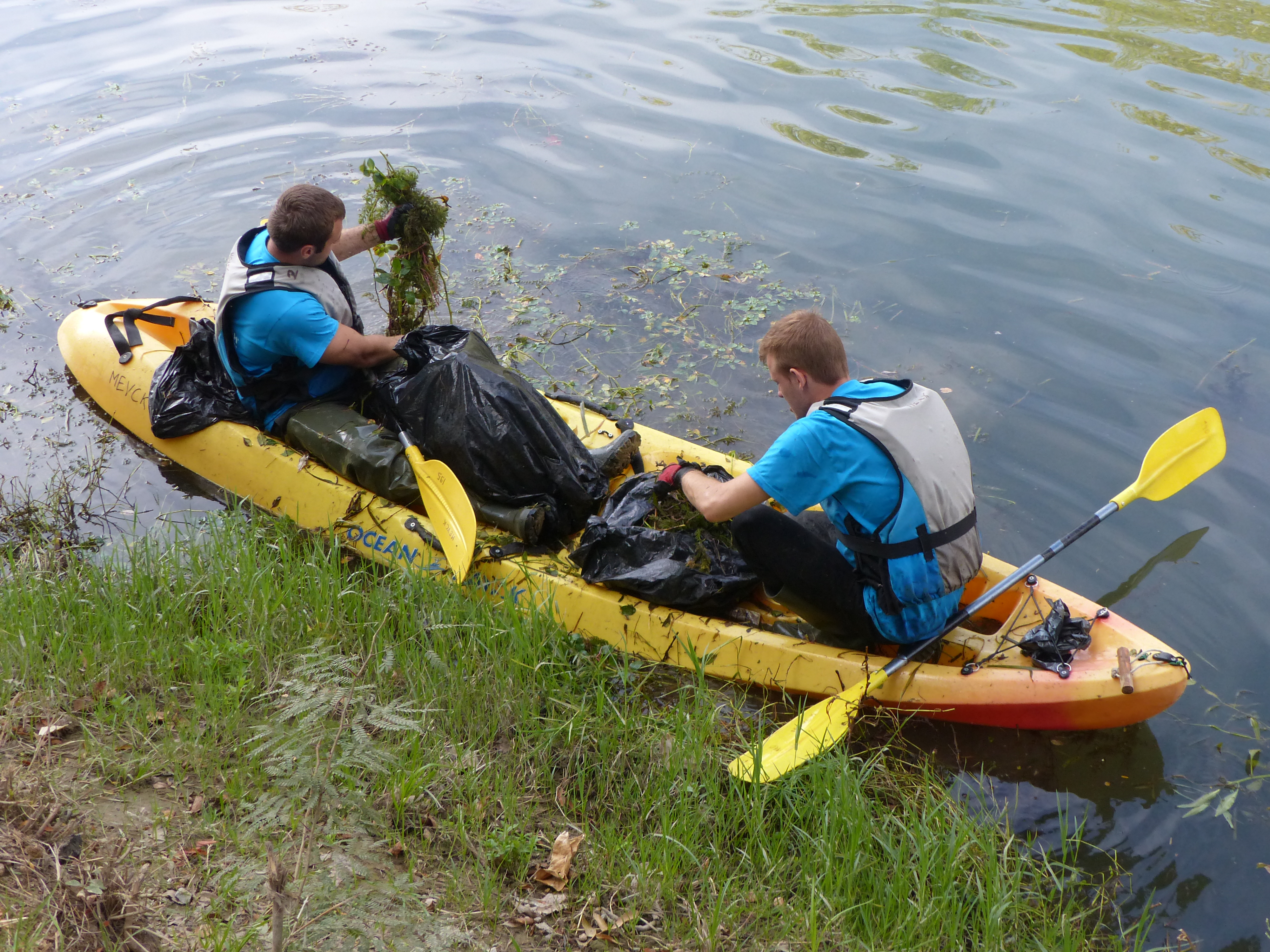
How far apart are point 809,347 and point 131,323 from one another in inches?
156

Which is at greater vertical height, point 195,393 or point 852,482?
point 852,482

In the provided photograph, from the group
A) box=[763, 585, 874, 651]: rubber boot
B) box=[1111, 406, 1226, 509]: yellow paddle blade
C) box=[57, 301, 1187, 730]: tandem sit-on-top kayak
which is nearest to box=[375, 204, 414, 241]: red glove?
box=[57, 301, 1187, 730]: tandem sit-on-top kayak

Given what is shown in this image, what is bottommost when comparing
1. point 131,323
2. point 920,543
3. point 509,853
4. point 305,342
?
point 509,853

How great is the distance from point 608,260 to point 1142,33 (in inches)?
238

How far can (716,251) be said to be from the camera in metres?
6.79

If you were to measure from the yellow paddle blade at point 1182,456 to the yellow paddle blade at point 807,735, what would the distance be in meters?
1.54

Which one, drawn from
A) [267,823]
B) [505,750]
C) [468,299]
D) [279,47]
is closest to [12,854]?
[267,823]

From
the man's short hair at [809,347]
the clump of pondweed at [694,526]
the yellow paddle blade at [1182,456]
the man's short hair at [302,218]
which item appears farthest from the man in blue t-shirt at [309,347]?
the yellow paddle blade at [1182,456]

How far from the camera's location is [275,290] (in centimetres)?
416

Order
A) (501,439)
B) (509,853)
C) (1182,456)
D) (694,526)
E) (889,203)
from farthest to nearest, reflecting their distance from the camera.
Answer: (889,203)
(1182,456)
(501,439)
(694,526)
(509,853)

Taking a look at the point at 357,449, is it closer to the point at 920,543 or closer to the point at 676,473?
the point at 676,473

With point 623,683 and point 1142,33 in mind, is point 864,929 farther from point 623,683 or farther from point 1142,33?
point 1142,33

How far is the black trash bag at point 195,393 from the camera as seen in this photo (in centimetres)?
459

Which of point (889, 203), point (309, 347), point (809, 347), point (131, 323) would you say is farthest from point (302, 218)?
point (889, 203)
